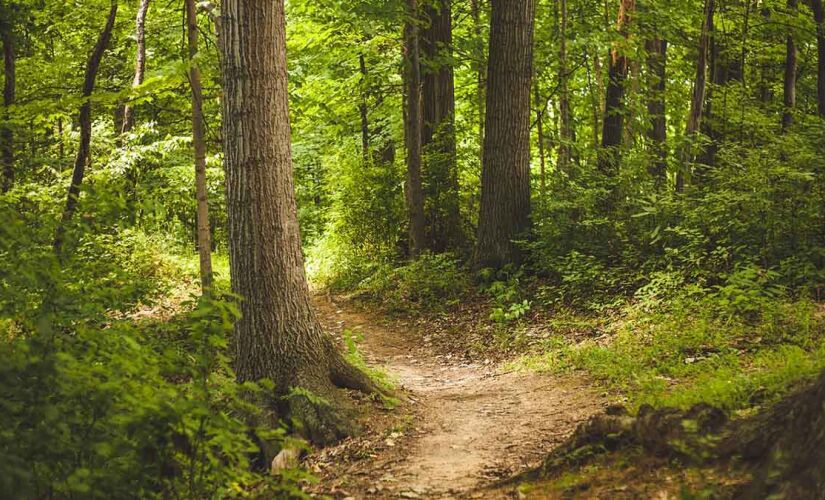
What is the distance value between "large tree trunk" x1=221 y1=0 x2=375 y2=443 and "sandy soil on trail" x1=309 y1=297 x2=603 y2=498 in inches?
24.3

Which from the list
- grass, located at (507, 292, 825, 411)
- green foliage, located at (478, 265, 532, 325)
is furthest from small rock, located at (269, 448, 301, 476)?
green foliage, located at (478, 265, 532, 325)

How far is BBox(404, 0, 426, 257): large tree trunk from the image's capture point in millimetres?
12461

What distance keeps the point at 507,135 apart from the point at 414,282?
3.39m

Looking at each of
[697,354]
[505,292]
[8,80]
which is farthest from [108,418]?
[8,80]

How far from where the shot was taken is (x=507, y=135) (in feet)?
37.9

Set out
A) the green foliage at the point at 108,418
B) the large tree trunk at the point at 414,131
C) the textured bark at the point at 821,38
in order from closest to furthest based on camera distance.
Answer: the green foliage at the point at 108,418 → the large tree trunk at the point at 414,131 → the textured bark at the point at 821,38

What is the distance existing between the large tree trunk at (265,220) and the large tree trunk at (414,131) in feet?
20.7

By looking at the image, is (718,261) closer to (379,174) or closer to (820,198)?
(820,198)

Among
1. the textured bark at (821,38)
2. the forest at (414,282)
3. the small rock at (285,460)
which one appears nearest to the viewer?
the forest at (414,282)

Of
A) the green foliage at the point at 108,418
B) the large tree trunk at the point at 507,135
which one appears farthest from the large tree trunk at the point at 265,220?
the large tree trunk at the point at 507,135

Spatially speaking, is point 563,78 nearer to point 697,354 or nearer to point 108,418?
point 697,354

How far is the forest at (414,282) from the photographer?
3633 mm

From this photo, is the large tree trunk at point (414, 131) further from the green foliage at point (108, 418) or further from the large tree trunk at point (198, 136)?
the green foliage at point (108, 418)

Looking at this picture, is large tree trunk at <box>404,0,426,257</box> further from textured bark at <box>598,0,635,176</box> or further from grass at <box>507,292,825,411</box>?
grass at <box>507,292,825,411</box>
